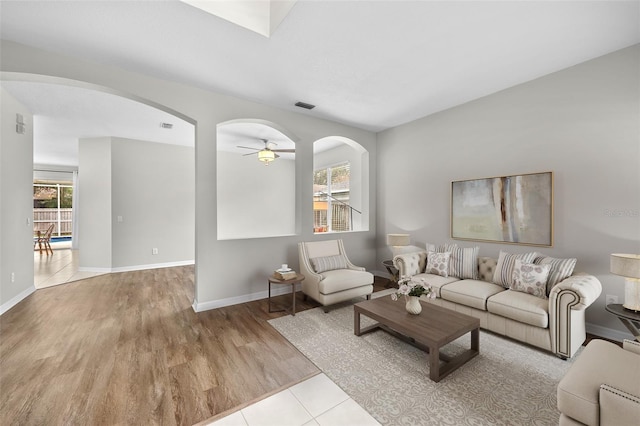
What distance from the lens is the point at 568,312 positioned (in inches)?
90.0

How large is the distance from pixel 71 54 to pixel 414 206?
16.5 ft

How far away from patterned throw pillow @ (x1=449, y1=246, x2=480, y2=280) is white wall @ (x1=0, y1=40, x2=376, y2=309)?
2230 millimetres

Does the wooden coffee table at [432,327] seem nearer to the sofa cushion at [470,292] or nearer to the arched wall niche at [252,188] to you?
the sofa cushion at [470,292]

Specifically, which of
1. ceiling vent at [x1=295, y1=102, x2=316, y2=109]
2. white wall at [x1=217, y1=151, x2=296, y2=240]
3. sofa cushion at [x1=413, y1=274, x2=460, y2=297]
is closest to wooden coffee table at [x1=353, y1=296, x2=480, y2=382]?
sofa cushion at [x1=413, y1=274, x2=460, y2=297]

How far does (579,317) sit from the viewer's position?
2410mm

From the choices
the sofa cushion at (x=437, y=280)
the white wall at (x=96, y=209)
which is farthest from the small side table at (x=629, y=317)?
the white wall at (x=96, y=209)

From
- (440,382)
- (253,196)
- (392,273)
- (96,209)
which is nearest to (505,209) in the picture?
(392,273)

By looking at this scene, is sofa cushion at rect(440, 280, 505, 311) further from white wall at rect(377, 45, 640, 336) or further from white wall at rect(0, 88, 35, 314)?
white wall at rect(0, 88, 35, 314)

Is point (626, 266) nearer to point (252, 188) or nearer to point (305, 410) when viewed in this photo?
point (305, 410)

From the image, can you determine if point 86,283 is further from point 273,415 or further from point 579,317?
point 579,317

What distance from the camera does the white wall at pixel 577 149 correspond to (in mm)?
2658

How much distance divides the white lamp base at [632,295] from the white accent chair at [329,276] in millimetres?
2514

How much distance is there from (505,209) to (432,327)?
2.24m

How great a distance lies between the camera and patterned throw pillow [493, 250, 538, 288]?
9.88 ft
